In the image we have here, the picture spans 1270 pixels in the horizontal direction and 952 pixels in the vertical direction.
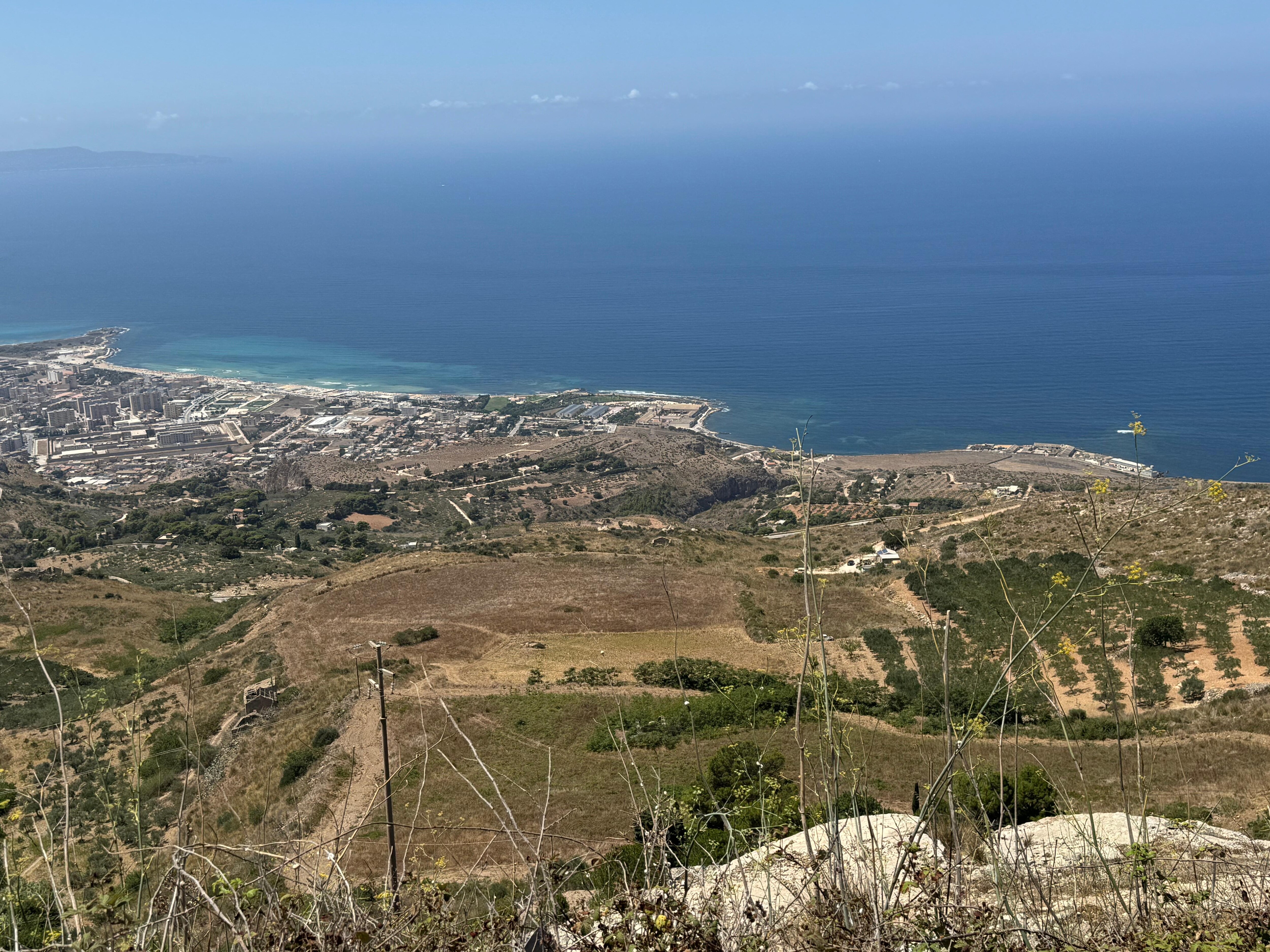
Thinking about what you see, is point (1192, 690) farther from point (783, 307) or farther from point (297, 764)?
point (783, 307)

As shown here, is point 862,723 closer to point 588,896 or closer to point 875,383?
point 588,896

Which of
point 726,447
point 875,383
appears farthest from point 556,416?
point 875,383

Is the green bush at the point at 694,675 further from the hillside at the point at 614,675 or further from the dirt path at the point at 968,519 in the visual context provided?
the dirt path at the point at 968,519

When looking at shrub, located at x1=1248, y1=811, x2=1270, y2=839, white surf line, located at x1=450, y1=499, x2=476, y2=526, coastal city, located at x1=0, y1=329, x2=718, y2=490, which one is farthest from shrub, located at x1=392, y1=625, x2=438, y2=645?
coastal city, located at x1=0, y1=329, x2=718, y2=490

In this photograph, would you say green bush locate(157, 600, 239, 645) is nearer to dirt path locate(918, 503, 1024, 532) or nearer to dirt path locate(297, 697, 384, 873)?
dirt path locate(297, 697, 384, 873)

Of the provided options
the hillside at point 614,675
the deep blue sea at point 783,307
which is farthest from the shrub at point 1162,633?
the deep blue sea at point 783,307

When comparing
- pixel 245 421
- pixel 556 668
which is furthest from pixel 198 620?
pixel 245 421
